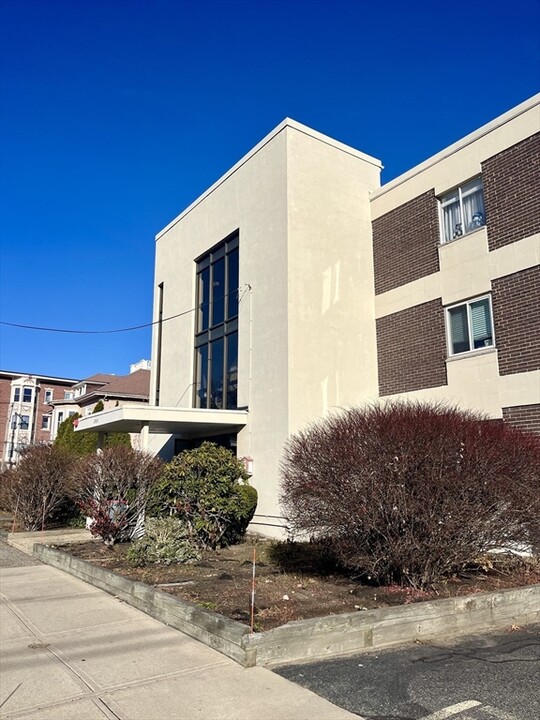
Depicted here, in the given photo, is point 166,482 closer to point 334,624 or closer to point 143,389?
point 334,624

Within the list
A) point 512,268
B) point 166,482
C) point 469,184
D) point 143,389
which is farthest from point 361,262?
point 143,389

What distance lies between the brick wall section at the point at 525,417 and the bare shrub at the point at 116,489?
26.5ft

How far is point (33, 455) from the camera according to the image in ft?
54.1

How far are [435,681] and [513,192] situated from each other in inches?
463

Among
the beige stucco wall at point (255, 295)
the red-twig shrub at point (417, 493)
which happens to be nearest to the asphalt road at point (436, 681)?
the red-twig shrub at point (417, 493)

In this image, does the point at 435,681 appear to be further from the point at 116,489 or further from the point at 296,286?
the point at 296,286

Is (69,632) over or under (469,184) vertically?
under

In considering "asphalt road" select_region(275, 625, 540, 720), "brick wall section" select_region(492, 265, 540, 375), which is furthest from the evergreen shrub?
"brick wall section" select_region(492, 265, 540, 375)

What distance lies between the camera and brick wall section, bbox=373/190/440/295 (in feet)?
51.3

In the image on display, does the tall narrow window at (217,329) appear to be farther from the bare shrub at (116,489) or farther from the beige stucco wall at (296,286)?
the bare shrub at (116,489)

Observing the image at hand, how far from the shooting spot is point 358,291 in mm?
16812

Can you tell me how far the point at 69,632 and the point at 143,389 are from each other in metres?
31.9

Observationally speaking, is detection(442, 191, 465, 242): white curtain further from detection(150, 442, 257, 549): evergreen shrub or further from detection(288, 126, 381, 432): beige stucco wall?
detection(150, 442, 257, 549): evergreen shrub

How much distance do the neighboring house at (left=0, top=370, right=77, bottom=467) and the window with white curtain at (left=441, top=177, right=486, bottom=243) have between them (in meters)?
45.1
